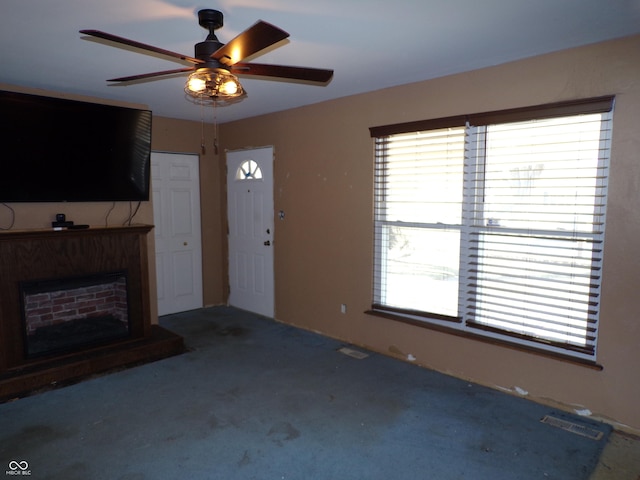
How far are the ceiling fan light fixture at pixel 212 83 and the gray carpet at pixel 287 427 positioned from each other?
2070 mm

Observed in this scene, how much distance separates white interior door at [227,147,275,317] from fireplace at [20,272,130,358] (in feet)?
5.44

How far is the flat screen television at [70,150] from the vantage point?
3424mm

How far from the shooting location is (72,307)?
13.1 ft

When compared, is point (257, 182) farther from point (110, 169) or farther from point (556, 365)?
point (556, 365)

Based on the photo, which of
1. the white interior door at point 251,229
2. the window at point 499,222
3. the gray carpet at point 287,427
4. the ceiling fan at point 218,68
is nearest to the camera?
the ceiling fan at point 218,68

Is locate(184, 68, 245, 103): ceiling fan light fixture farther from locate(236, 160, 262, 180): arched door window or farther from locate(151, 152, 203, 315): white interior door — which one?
locate(151, 152, 203, 315): white interior door

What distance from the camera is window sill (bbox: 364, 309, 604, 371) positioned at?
2.81 meters

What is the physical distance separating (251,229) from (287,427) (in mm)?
2956

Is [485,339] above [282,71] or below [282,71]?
below

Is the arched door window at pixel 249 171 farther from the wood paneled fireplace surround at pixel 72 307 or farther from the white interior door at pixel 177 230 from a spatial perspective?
the wood paneled fireplace surround at pixel 72 307

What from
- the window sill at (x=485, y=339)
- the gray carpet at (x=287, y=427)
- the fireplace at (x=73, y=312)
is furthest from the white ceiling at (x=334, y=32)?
the gray carpet at (x=287, y=427)

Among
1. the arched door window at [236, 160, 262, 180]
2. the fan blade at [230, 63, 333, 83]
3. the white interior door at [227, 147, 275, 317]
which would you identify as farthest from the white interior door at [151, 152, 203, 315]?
the fan blade at [230, 63, 333, 83]

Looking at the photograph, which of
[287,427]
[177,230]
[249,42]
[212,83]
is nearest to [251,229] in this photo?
[177,230]

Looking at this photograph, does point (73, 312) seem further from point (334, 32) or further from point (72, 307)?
point (334, 32)
